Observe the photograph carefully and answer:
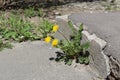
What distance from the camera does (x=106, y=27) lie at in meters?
4.68

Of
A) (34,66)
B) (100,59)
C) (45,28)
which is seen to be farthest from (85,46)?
(45,28)

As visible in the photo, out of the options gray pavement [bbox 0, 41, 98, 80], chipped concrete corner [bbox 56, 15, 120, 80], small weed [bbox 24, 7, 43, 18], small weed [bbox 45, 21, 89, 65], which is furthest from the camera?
small weed [bbox 24, 7, 43, 18]

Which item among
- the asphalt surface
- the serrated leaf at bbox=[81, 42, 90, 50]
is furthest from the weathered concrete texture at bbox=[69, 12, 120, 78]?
the serrated leaf at bbox=[81, 42, 90, 50]

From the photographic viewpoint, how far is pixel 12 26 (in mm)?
5953

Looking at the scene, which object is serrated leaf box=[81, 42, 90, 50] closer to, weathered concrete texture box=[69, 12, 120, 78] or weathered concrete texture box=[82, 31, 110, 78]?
weathered concrete texture box=[82, 31, 110, 78]

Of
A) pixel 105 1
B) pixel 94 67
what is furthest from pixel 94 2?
pixel 94 67

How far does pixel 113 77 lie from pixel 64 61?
0.98 metres

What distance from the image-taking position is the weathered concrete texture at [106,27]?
405cm

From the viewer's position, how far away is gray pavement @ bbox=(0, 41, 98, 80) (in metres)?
4.43

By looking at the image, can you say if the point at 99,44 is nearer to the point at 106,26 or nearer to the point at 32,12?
the point at 106,26

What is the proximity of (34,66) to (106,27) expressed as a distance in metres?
1.14

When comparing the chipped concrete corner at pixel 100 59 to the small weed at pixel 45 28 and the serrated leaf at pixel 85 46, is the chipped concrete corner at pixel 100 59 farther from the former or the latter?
the small weed at pixel 45 28

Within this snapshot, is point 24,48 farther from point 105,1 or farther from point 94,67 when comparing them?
point 105,1

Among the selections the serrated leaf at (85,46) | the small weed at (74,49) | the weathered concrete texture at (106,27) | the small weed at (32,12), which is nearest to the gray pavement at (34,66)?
the small weed at (74,49)
